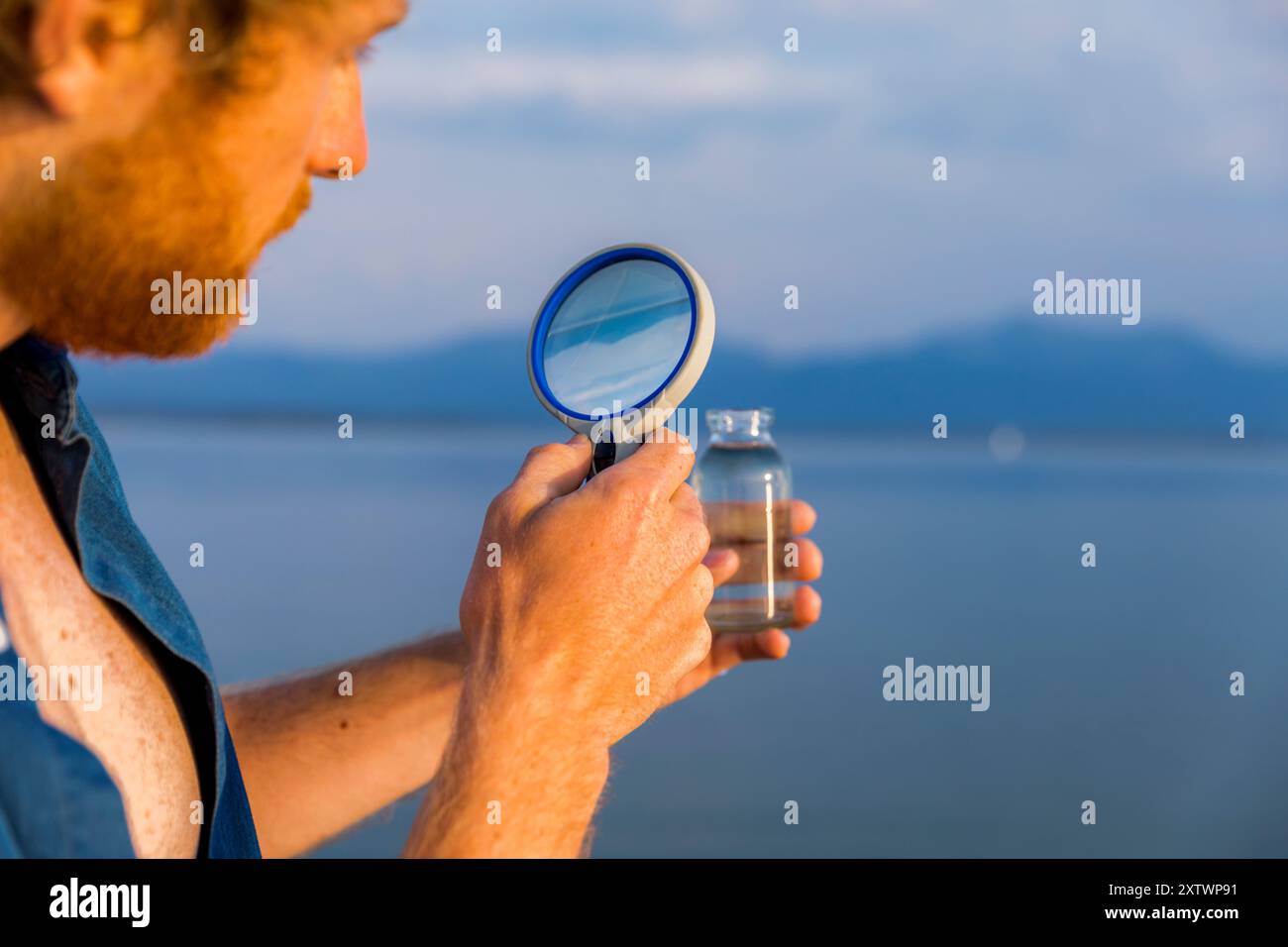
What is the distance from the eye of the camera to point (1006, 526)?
852cm

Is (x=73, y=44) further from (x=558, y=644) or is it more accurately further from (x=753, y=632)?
(x=753, y=632)

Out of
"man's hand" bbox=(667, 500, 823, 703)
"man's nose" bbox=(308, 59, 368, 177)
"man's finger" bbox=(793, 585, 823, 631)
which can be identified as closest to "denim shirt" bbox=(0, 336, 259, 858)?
"man's nose" bbox=(308, 59, 368, 177)

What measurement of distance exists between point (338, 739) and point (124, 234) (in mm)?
909

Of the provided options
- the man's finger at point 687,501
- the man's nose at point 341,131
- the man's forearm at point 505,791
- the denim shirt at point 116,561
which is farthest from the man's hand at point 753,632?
the man's nose at point 341,131

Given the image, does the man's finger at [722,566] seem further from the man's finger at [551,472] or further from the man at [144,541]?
the man's finger at [551,472]

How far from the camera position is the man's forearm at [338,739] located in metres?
2.04

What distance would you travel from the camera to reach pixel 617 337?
202cm

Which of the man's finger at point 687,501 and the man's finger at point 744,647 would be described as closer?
the man's finger at point 687,501

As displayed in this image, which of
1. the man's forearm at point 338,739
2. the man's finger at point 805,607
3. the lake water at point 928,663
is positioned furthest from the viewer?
the lake water at point 928,663

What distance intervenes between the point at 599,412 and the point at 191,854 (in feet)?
2.78

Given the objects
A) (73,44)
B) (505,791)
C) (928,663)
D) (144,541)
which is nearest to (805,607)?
(505,791)

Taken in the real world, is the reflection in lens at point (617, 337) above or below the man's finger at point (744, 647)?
above

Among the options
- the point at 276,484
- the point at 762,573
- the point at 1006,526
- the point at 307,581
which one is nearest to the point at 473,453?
the point at 276,484

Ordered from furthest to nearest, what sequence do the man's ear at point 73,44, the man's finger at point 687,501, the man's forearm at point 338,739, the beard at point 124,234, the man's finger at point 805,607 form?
the man's finger at point 805,607
the man's forearm at point 338,739
the man's finger at point 687,501
the beard at point 124,234
the man's ear at point 73,44
